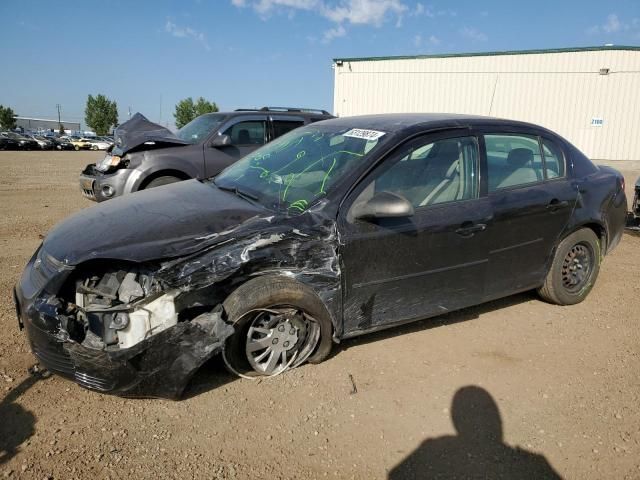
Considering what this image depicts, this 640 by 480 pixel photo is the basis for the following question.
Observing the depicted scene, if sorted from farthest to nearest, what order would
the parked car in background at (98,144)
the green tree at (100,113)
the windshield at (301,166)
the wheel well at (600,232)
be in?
the green tree at (100,113), the parked car in background at (98,144), the wheel well at (600,232), the windshield at (301,166)

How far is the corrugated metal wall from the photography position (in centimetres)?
2212

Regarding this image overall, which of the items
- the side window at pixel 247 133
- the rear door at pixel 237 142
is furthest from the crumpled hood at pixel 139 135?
the side window at pixel 247 133

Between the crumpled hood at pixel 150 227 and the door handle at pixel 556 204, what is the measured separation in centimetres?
238

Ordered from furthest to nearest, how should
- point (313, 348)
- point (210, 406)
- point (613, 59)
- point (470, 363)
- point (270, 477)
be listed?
point (613, 59), point (470, 363), point (313, 348), point (210, 406), point (270, 477)

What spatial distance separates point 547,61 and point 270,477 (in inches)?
992

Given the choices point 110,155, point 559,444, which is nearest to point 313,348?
point 559,444

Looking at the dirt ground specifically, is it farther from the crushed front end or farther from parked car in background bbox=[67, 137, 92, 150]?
parked car in background bbox=[67, 137, 92, 150]

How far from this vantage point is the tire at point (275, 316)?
282 centimetres

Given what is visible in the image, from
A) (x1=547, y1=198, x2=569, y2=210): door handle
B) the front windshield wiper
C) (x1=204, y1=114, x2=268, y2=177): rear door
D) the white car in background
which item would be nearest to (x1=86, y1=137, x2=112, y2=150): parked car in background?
the white car in background

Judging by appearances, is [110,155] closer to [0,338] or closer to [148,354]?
[0,338]

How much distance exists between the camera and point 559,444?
262 cm

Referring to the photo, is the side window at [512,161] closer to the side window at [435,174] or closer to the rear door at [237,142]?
the side window at [435,174]

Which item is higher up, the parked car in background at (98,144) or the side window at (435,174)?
the parked car in background at (98,144)

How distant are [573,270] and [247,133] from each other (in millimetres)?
5321
